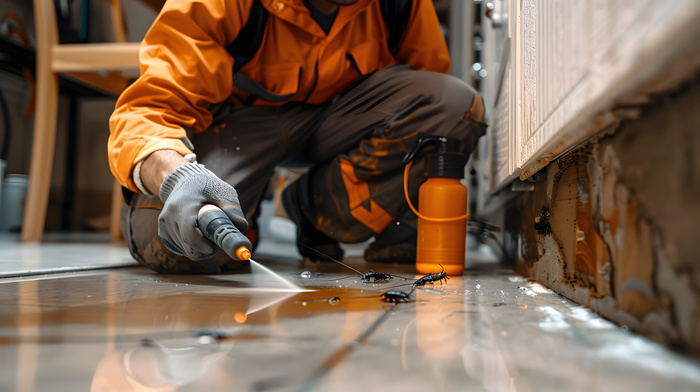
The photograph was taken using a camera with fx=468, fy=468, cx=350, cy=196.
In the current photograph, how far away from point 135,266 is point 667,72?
132cm

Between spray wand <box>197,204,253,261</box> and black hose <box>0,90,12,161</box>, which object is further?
black hose <box>0,90,12,161</box>

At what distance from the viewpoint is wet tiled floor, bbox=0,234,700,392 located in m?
0.42

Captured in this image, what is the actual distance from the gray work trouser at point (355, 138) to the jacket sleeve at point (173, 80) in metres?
0.19

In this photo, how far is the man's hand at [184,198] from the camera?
0.92 metres

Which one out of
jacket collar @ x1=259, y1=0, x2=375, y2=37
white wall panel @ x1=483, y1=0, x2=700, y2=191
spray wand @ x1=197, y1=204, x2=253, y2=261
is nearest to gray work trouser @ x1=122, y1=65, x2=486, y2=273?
jacket collar @ x1=259, y1=0, x2=375, y2=37

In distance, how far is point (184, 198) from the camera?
0.92m

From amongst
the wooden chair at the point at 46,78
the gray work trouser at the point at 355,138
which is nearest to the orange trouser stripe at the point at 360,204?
the gray work trouser at the point at 355,138

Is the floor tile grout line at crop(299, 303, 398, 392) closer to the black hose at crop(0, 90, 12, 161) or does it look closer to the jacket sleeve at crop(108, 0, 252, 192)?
the jacket sleeve at crop(108, 0, 252, 192)

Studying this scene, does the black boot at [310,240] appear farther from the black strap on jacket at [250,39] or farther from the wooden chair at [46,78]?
the wooden chair at [46,78]

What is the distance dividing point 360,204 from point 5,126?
257 centimetres

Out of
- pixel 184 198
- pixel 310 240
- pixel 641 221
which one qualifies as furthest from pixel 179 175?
pixel 641 221

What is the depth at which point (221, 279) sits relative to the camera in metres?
1.08

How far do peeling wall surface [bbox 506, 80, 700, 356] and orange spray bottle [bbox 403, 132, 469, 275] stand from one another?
32 centimetres

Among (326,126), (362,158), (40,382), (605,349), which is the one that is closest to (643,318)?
(605,349)
